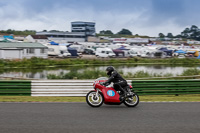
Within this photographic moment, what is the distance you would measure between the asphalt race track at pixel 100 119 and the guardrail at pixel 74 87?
440 centimetres

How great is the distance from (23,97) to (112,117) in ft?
25.2

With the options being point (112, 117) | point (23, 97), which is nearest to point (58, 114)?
point (112, 117)

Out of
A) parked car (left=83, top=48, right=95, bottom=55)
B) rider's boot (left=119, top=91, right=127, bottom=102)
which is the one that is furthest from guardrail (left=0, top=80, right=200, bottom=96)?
parked car (left=83, top=48, right=95, bottom=55)

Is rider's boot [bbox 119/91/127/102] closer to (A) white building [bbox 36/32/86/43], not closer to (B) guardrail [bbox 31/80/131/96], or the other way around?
(B) guardrail [bbox 31/80/131/96]

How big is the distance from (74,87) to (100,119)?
757 cm

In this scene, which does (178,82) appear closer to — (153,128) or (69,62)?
(153,128)

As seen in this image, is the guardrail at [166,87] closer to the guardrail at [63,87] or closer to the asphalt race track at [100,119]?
the guardrail at [63,87]

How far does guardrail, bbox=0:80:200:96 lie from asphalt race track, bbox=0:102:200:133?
4.40 metres

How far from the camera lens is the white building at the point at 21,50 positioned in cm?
5891

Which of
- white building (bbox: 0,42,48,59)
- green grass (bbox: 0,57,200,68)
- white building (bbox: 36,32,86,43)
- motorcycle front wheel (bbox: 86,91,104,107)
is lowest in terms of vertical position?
motorcycle front wheel (bbox: 86,91,104,107)

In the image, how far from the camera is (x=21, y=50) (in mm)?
60594

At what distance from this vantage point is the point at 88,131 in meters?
8.02

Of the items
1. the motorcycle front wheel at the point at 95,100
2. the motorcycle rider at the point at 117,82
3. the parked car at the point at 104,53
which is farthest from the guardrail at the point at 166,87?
the parked car at the point at 104,53

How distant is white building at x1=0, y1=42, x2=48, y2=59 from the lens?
58.9 m
